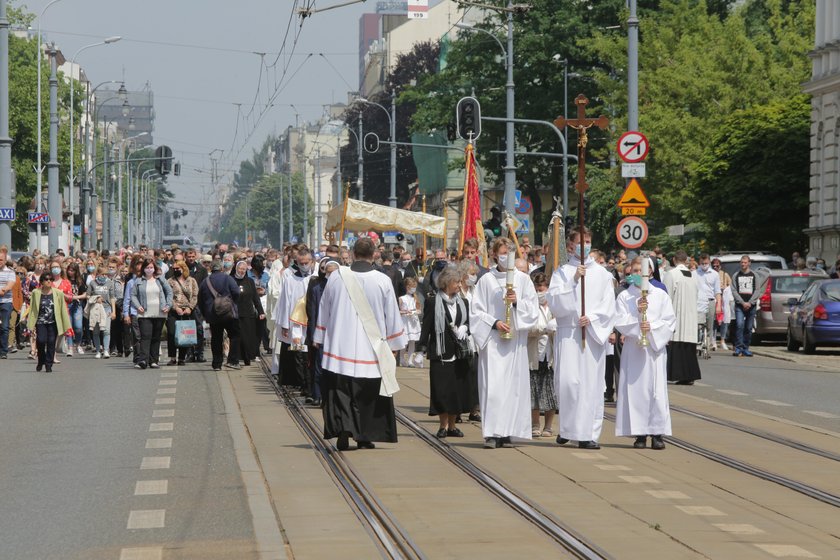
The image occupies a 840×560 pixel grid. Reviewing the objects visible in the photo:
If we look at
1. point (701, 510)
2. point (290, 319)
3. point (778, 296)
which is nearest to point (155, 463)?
point (701, 510)

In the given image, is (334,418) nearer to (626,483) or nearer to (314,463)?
(314,463)

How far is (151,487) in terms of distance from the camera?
11383mm

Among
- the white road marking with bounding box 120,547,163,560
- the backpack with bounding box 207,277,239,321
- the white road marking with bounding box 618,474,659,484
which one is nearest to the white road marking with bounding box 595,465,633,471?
the white road marking with bounding box 618,474,659,484

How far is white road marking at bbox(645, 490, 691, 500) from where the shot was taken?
35.7 ft

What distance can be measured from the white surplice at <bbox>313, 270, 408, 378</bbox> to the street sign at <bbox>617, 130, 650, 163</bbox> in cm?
1352

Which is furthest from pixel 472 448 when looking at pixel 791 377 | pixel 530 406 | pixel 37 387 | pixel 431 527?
pixel 791 377

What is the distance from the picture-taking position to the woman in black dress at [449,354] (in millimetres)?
14555

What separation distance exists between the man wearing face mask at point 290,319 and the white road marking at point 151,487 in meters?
7.19

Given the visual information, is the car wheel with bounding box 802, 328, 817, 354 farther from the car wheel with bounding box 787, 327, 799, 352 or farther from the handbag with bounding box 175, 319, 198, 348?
the handbag with bounding box 175, 319, 198, 348

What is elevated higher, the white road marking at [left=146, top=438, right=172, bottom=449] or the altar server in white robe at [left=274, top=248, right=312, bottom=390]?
the altar server in white robe at [left=274, top=248, right=312, bottom=390]

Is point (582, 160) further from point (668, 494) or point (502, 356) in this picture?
point (668, 494)

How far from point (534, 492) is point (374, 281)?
3.06m

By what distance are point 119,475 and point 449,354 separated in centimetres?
356

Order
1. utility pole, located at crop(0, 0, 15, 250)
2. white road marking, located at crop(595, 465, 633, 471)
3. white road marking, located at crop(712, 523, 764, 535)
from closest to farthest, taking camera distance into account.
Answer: white road marking, located at crop(712, 523, 764, 535) → white road marking, located at crop(595, 465, 633, 471) → utility pole, located at crop(0, 0, 15, 250)
